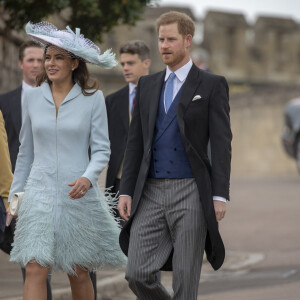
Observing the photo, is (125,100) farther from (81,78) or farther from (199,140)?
(199,140)

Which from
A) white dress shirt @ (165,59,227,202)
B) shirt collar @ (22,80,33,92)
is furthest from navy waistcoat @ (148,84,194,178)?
shirt collar @ (22,80,33,92)

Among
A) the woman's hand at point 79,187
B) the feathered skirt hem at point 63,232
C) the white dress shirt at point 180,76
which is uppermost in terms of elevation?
the white dress shirt at point 180,76

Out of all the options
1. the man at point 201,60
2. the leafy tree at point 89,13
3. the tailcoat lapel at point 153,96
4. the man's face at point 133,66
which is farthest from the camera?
the man at point 201,60

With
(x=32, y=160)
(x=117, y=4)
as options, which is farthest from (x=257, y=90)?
(x=32, y=160)

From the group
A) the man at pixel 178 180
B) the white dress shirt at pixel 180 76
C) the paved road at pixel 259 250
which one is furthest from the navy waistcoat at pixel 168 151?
the paved road at pixel 259 250

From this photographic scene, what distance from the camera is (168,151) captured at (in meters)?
6.30

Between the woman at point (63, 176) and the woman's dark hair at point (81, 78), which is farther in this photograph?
the woman's dark hair at point (81, 78)

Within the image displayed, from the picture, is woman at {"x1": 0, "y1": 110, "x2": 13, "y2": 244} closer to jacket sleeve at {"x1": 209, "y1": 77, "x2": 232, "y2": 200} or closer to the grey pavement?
jacket sleeve at {"x1": 209, "y1": 77, "x2": 232, "y2": 200}

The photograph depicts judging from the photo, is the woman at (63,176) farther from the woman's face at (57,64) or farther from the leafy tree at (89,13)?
the leafy tree at (89,13)

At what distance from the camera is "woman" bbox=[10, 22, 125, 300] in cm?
649

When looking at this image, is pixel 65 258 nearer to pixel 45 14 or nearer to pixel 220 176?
pixel 220 176

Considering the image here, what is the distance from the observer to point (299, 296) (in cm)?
937

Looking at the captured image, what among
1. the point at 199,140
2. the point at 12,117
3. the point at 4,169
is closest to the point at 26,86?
the point at 12,117

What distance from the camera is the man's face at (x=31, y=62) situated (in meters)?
8.12
